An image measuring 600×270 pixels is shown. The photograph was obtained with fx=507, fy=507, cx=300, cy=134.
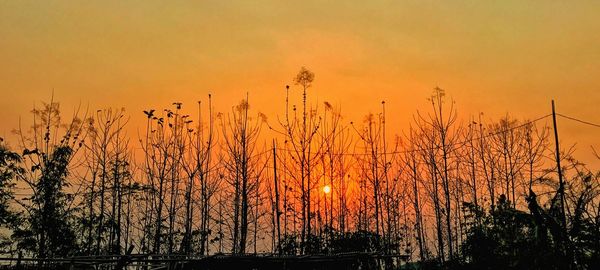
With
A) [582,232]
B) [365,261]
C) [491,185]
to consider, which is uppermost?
[491,185]

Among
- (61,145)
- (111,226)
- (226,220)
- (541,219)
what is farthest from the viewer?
(226,220)

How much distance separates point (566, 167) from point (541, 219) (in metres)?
12.9

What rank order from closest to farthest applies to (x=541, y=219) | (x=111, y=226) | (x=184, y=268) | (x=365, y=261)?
(x=541, y=219), (x=184, y=268), (x=365, y=261), (x=111, y=226)

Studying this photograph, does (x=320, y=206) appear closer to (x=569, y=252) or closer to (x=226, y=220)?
(x=226, y=220)

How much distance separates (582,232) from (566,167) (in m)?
12.6

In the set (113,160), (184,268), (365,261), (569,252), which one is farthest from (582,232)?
(113,160)

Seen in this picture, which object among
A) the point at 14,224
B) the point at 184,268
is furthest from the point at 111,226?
the point at 184,268

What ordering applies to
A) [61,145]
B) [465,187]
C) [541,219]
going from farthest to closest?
[465,187] < [61,145] < [541,219]

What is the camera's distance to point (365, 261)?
40.8 ft

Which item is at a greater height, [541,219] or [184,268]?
[541,219]

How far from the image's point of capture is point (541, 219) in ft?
13.9

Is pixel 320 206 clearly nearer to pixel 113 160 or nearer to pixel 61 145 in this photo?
pixel 113 160

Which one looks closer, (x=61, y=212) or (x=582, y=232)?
(x=582, y=232)

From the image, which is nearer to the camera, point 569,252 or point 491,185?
point 569,252
